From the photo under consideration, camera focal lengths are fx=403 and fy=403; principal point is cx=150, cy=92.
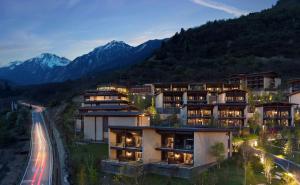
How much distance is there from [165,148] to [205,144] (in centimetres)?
442

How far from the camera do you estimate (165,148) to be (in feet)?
145

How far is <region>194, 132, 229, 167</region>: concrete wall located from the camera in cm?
4189

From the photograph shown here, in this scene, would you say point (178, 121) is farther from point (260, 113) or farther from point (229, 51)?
point (229, 51)

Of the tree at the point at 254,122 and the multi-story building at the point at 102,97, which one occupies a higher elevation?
the multi-story building at the point at 102,97

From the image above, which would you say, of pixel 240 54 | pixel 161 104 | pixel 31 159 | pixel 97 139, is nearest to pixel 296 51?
pixel 240 54

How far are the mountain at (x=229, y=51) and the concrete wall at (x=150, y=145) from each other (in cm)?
6561

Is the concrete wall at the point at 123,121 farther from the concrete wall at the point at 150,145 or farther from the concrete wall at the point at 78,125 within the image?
the concrete wall at the point at 78,125

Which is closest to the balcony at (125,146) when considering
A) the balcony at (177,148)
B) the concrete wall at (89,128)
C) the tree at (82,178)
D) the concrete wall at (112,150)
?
the concrete wall at (112,150)

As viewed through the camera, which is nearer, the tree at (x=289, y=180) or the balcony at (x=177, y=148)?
the tree at (x=289, y=180)

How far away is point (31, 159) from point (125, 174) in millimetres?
20213

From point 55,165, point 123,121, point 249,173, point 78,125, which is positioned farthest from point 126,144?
point 78,125

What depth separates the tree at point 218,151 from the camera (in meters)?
42.3

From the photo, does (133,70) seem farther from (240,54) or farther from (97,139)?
(97,139)

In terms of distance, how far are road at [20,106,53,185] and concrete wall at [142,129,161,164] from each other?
35.2ft
